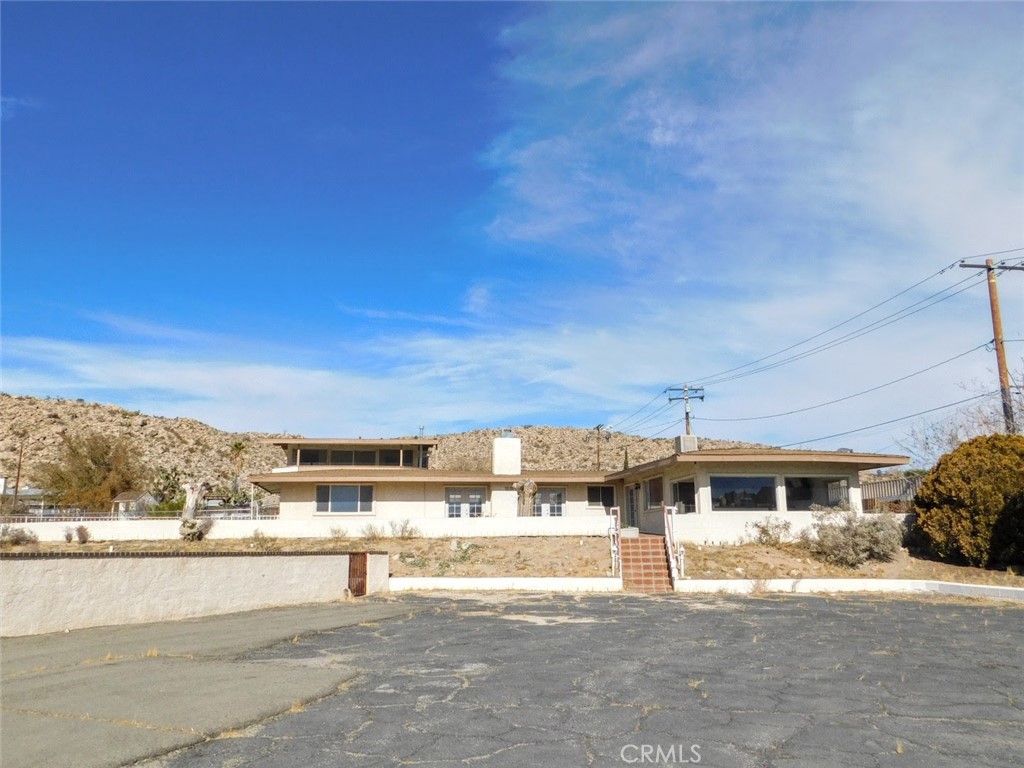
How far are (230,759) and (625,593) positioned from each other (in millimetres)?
17969

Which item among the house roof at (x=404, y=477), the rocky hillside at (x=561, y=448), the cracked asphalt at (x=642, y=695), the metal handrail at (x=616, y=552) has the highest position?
the rocky hillside at (x=561, y=448)

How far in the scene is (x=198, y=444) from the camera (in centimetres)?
8612

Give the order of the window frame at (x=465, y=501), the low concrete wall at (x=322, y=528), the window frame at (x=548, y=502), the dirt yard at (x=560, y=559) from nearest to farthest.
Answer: the dirt yard at (x=560, y=559)
the low concrete wall at (x=322, y=528)
the window frame at (x=465, y=501)
the window frame at (x=548, y=502)

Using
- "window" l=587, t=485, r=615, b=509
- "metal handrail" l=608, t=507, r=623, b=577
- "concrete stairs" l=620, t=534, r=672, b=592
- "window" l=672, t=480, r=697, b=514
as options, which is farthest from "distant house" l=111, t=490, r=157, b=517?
"window" l=672, t=480, r=697, b=514

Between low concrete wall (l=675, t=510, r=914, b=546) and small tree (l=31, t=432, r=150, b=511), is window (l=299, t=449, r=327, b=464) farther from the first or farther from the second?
low concrete wall (l=675, t=510, r=914, b=546)

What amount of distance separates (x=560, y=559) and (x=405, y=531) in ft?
26.0

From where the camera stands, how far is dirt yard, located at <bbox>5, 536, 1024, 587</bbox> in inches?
997

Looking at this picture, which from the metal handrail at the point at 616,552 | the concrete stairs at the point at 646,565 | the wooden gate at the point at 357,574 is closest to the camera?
the wooden gate at the point at 357,574

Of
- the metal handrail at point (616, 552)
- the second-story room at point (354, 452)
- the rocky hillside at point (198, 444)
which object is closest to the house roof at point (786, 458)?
the metal handrail at point (616, 552)

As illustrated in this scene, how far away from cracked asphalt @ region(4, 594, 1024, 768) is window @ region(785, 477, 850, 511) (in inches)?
622

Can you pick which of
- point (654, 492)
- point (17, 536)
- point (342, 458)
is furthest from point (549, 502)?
point (17, 536)

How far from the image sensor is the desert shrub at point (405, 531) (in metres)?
32.8

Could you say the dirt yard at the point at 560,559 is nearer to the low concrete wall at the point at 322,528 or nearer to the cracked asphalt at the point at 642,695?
the low concrete wall at the point at 322,528

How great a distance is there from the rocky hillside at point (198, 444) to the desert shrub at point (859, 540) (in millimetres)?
45736
